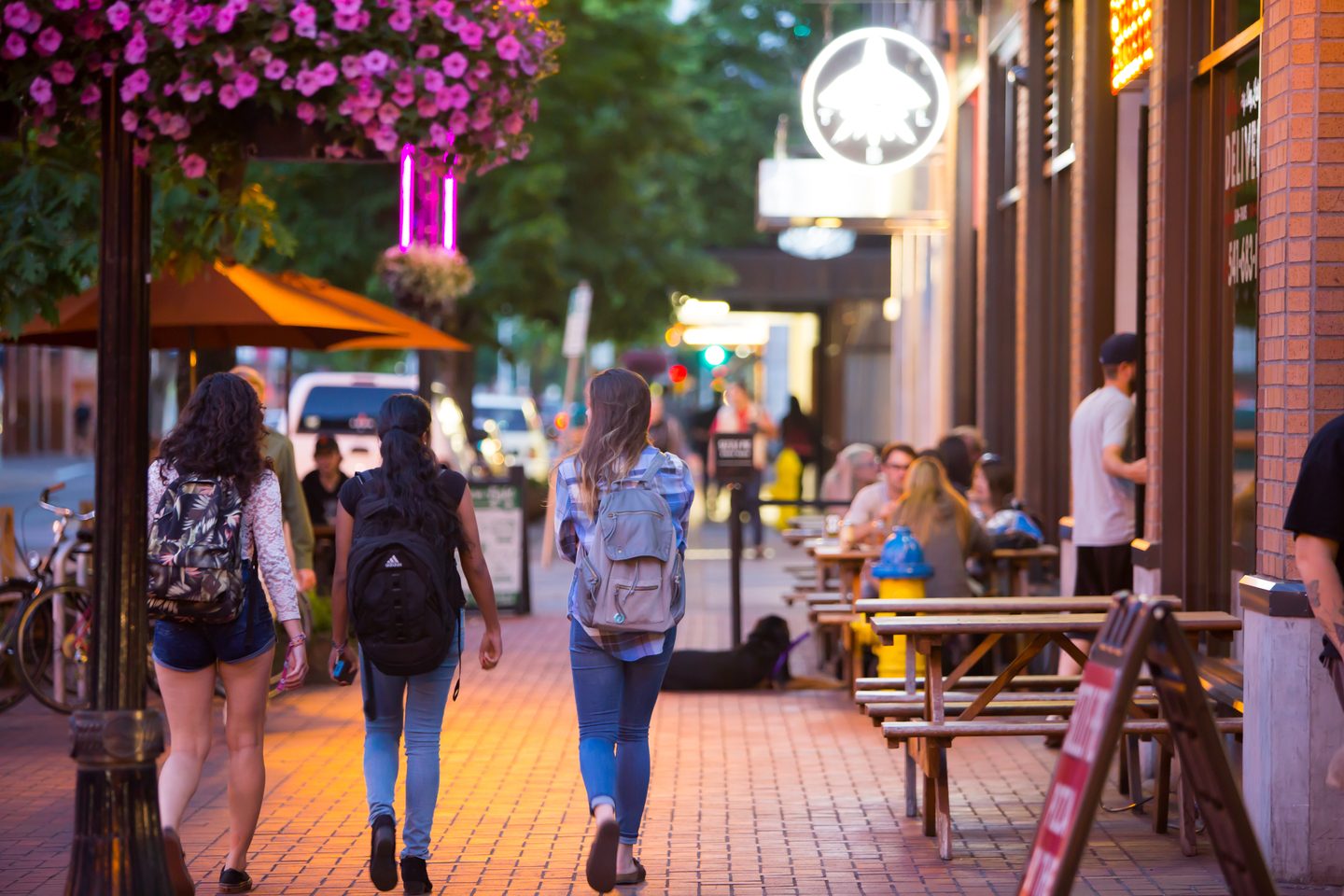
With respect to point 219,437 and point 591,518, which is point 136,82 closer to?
point 219,437

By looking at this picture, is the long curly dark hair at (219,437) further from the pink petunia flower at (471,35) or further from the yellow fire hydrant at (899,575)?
the yellow fire hydrant at (899,575)

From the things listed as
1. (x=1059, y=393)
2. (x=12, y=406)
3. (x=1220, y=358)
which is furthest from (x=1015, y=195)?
(x=12, y=406)

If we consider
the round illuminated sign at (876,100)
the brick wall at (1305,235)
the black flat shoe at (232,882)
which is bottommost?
the black flat shoe at (232,882)

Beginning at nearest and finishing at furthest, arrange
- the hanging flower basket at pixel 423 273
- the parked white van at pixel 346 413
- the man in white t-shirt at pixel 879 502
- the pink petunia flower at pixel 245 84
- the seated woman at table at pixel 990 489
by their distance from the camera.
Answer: the pink petunia flower at pixel 245 84 → the man in white t-shirt at pixel 879 502 → the seated woman at table at pixel 990 489 → the hanging flower basket at pixel 423 273 → the parked white van at pixel 346 413

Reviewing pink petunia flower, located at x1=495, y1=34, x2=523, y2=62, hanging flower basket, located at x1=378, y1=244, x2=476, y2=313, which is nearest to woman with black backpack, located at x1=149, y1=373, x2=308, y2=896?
pink petunia flower, located at x1=495, y1=34, x2=523, y2=62

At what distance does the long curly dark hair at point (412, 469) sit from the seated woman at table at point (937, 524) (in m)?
4.34

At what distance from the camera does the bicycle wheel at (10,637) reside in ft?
33.1

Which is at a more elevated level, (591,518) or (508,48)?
(508,48)

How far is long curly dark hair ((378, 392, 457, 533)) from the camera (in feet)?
20.2

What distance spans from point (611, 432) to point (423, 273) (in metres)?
12.9

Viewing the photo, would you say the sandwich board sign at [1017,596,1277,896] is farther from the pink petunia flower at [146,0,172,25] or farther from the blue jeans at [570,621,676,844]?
the pink petunia flower at [146,0,172,25]

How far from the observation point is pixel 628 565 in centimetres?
610

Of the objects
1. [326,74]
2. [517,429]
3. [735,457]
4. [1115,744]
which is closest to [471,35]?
[326,74]

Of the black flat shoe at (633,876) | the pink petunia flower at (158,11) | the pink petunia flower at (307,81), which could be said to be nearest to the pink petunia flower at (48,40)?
the pink petunia flower at (158,11)
